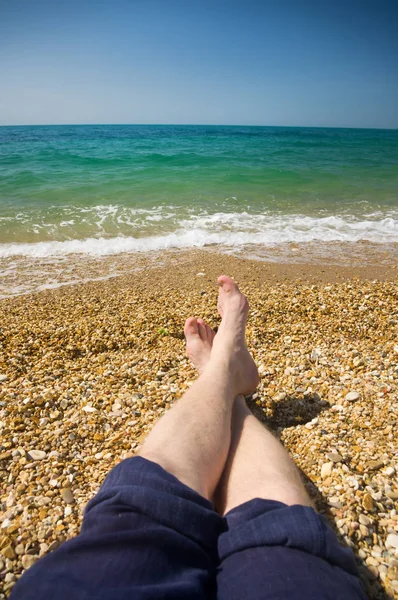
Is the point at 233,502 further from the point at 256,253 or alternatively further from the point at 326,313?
the point at 256,253

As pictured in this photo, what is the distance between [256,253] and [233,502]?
5.31 metres

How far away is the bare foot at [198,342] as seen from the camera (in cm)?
259

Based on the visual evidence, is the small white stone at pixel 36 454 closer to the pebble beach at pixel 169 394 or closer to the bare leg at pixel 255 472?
the pebble beach at pixel 169 394

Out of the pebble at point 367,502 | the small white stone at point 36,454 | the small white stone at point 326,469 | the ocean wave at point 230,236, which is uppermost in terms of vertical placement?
the ocean wave at point 230,236

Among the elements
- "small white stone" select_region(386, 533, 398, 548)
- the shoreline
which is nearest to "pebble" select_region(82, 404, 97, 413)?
"small white stone" select_region(386, 533, 398, 548)

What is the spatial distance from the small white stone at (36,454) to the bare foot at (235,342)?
3.58ft

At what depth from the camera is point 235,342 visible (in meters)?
2.46

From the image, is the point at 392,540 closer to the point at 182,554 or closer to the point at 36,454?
the point at 182,554

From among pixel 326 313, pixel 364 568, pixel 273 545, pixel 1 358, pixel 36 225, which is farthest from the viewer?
pixel 36 225

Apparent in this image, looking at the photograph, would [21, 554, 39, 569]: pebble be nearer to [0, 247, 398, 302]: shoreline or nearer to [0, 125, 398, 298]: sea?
[0, 247, 398, 302]: shoreline

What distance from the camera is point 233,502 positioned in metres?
1.35

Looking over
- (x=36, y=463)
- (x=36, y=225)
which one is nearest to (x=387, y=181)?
(x=36, y=225)

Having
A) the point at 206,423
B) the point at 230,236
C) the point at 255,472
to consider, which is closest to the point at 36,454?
the point at 206,423

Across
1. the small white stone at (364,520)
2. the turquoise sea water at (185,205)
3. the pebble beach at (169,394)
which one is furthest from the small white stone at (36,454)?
the turquoise sea water at (185,205)
